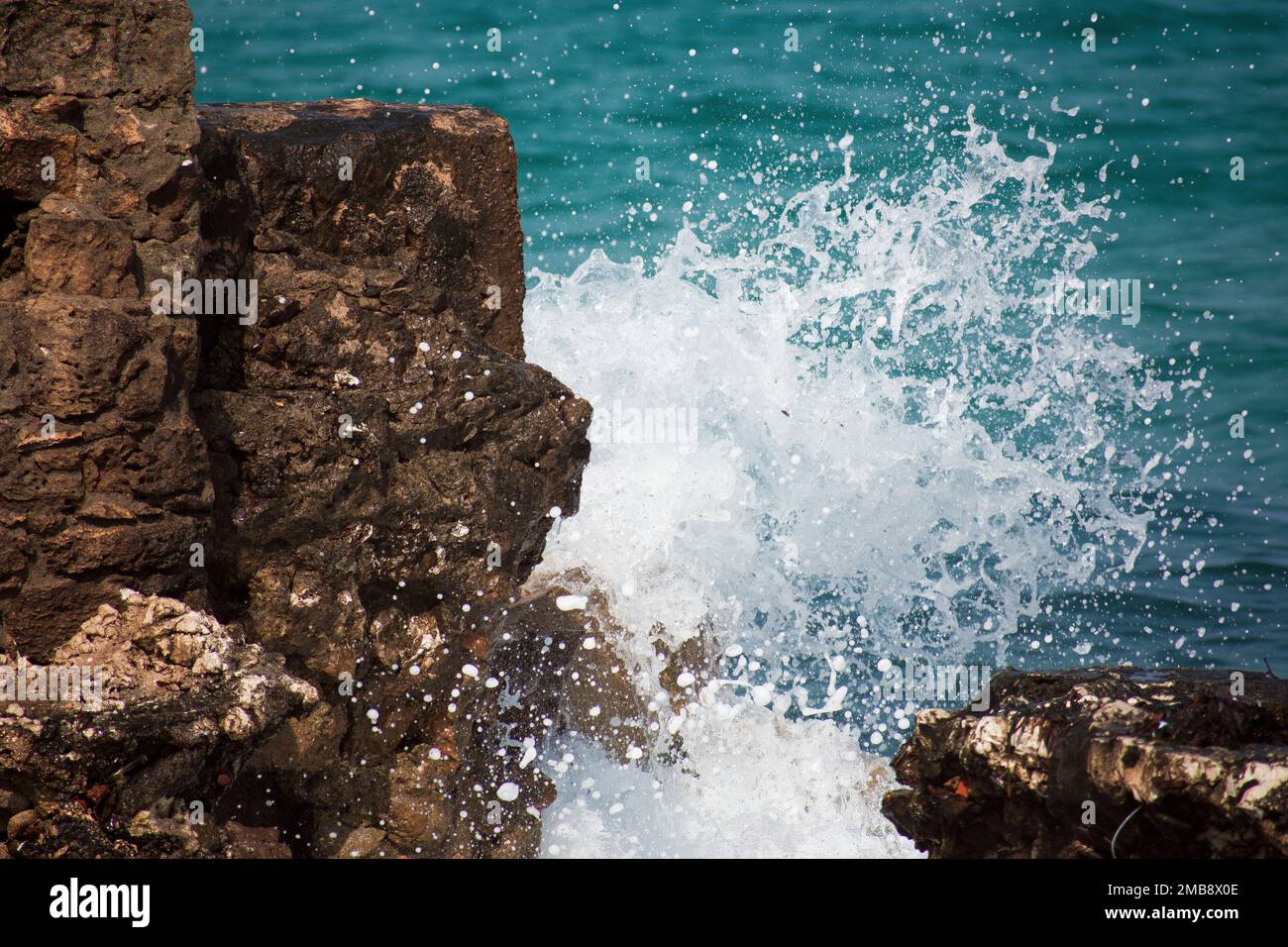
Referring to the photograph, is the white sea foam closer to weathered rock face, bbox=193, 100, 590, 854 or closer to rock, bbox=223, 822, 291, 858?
weathered rock face, bbox=193, 100, 590, 854

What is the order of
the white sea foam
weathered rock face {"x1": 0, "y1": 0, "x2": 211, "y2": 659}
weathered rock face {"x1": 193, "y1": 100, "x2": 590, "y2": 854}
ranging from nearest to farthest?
weathered rock face {"x1": 0, "y1": 0, "x2": 211, "y2": 659} → weathered rock face {"x1": 193, "y1": 100, "x2": 590, "y2": 854} → the white sea foam

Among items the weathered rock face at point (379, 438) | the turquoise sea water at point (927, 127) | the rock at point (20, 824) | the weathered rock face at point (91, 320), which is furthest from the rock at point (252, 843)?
the turquoise sea water at point (927, 127)

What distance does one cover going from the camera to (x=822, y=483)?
6688 mm

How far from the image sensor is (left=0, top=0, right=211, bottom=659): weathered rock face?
2682 mm

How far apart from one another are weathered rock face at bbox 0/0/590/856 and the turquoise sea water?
15.6ft

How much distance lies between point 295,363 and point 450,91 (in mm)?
7950

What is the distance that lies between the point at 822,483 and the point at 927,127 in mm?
4994

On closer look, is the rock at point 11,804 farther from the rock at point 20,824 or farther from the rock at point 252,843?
the rock at point 252,843

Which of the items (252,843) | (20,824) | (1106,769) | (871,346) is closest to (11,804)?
(20,824)

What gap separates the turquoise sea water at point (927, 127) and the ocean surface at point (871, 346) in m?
0.03

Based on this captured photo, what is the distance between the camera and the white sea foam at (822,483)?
4.94 meters

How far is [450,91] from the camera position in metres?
10.7

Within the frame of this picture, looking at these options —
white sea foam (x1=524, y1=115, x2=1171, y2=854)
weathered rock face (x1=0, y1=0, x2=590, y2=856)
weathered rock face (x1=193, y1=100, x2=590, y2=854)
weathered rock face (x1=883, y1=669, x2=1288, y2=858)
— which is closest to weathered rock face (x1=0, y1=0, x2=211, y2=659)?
weathered rock face (x1=0, y1=0, x2=590, y2=856)
